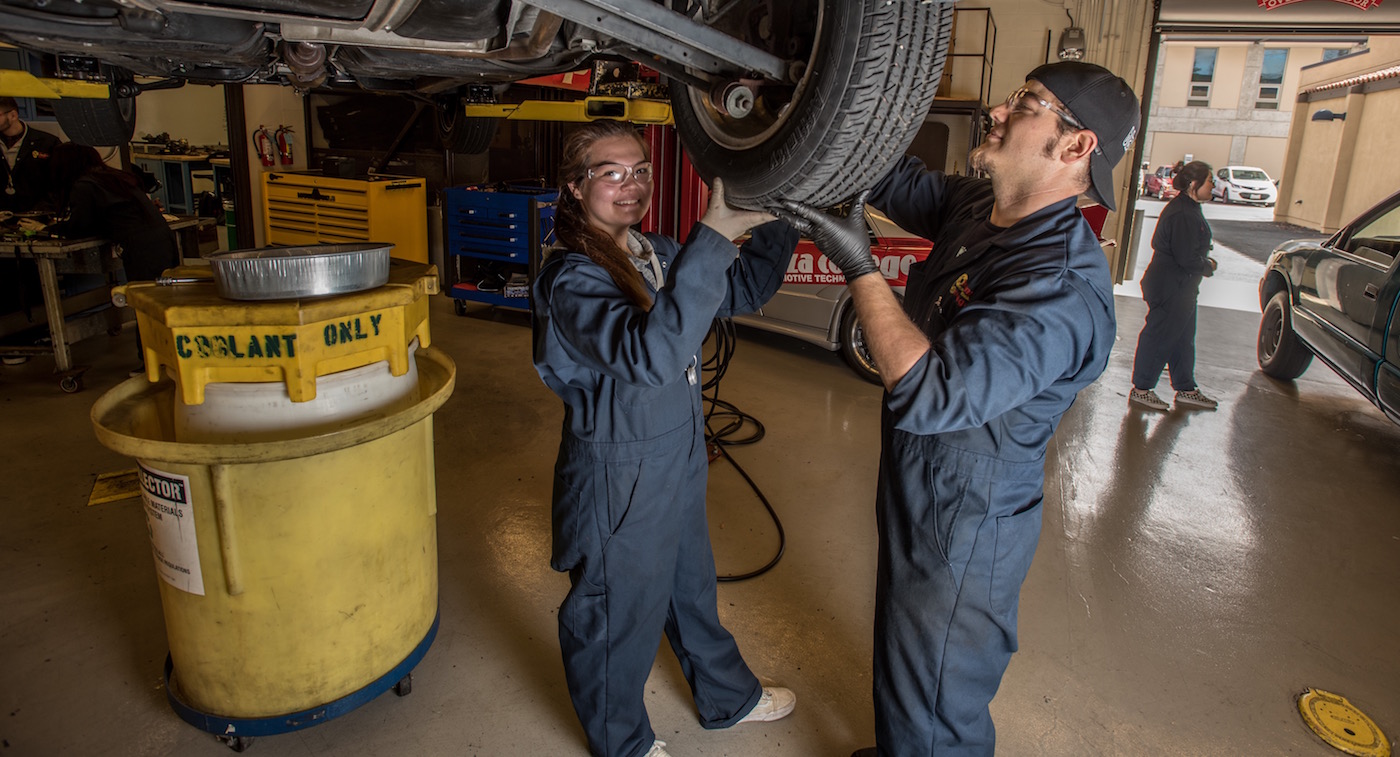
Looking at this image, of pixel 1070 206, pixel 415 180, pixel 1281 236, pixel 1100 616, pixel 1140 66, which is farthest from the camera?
pixel 1281 236

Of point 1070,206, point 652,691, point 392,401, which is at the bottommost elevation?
point 652,691

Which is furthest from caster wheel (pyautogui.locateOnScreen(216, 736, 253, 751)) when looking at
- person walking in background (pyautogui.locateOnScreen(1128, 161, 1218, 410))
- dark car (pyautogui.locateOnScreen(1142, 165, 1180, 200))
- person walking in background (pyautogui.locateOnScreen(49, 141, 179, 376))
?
dark car (pyautogui.locateOnScreen(1142, 165, 1180, 200))

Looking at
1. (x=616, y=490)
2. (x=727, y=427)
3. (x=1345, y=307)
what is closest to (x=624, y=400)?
(x=616, y=490)

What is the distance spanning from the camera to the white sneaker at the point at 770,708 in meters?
1.95

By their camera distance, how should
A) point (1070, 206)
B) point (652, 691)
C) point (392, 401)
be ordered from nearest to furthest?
point (1070, 206)
point (392, 401)
point (652, 691)

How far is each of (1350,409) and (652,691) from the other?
459cm

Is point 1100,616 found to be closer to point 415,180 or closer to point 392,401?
point 392,401

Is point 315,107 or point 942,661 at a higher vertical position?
point 315,107

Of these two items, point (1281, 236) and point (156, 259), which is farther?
point (1281, 236)

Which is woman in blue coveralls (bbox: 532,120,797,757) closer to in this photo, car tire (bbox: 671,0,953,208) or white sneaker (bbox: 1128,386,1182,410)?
car tire (bbox: 671,0,953,208)

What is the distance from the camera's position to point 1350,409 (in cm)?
456

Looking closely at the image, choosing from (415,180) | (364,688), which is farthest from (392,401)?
(415,180)

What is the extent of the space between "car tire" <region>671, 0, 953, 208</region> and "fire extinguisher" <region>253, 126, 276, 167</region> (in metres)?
6.92

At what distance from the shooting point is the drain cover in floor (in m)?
1.96
